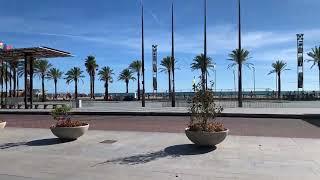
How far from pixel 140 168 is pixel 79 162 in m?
1.63

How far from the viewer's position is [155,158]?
1159cm

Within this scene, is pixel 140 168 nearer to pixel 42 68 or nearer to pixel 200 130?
pixel 200 130

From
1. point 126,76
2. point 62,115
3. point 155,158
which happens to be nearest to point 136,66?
point 126,76

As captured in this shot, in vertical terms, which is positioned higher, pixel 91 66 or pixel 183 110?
pixel 91 66

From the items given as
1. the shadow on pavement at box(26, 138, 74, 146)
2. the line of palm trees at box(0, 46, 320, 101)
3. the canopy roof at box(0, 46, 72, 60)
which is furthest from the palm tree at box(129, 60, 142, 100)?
the shadow on pavement at box(26, 138, 74, 146)

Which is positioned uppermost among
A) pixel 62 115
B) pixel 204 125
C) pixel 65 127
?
pixel 62 115

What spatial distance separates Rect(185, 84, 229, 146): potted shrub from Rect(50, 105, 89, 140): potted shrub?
3592mm

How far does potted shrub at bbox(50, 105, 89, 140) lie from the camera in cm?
1437

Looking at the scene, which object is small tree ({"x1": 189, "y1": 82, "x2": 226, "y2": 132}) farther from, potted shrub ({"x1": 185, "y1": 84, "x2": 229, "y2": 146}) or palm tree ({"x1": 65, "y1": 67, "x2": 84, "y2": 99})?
palm tree ({"x1": 65, "y1": 67, "x2": 84, "y2": 99})

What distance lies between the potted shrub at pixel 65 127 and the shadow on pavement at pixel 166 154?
2998mm

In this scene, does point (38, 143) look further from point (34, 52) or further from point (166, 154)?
point (34, 52)

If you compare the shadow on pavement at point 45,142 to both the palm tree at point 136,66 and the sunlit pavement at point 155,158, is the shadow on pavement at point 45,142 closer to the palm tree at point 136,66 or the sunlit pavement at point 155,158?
the sunlit pavement at point 155,158

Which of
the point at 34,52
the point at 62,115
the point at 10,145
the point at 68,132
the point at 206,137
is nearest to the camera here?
the point at 206,137

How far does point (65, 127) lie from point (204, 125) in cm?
428
